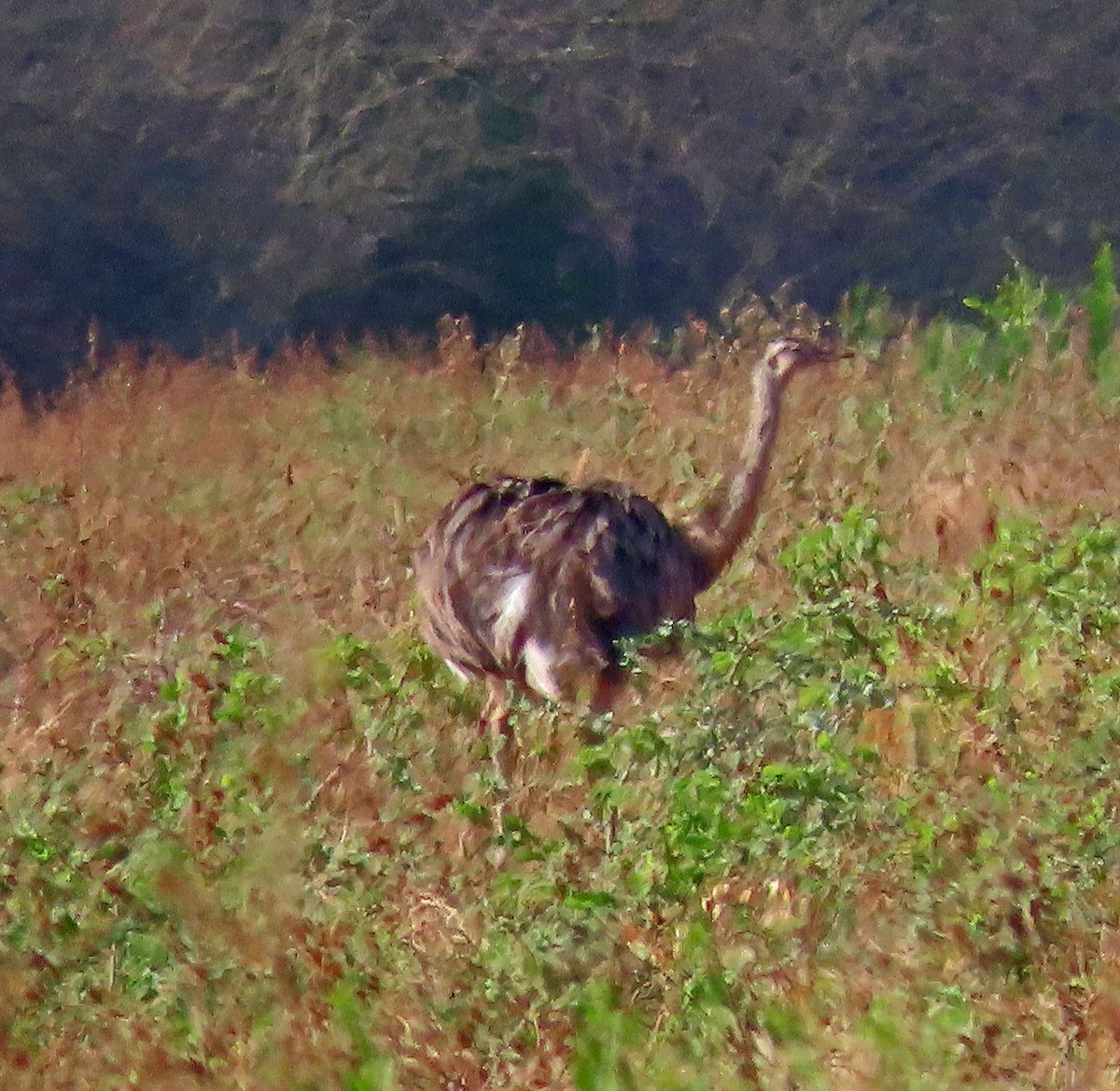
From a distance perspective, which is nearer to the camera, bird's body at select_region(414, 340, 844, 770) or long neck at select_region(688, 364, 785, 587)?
bird's body at select_region(414, 340, 844, 770)

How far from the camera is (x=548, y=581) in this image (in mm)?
5137

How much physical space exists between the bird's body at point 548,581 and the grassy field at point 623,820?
0.56 feet

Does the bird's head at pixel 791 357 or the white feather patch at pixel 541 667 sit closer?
the white feather patch at pixel 541 667

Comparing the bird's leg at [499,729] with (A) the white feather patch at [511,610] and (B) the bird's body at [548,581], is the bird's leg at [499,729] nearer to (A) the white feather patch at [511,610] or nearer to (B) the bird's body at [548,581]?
(B) the bird's body at [548,581]

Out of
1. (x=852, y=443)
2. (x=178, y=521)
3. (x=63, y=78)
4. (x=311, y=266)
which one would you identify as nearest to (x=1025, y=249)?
(x=852, y=443)

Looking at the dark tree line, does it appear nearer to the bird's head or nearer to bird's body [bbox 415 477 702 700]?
the bird's head

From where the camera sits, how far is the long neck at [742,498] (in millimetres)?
5867

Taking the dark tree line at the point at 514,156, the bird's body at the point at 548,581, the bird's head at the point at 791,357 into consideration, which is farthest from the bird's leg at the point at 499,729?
the dark tree line at the point at 514,156

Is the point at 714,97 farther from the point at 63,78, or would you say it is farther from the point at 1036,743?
the point at 1036,743

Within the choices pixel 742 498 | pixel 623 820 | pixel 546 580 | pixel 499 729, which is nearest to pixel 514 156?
→ pixel 742 498

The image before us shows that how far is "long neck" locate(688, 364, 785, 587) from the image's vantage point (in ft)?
19.2

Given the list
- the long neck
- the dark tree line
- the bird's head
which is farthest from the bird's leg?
the dark tree line

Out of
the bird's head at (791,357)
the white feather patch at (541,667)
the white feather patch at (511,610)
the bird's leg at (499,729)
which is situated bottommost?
the bird's leg at (499,729)

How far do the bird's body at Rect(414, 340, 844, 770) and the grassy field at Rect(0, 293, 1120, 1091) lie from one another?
6.7 inches
